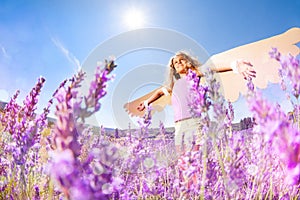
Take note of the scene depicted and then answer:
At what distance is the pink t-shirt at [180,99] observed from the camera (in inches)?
198

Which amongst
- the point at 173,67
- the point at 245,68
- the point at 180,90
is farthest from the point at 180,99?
the point at 245,68

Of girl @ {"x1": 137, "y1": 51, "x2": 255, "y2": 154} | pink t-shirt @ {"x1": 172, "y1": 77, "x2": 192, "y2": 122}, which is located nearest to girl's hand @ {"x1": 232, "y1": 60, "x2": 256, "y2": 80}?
girl @ {"x1": 137, "y1": 51, "x2": 255, "y2": 154}

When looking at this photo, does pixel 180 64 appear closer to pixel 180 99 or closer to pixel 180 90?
pixel 180 90

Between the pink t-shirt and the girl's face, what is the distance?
0.21 meters

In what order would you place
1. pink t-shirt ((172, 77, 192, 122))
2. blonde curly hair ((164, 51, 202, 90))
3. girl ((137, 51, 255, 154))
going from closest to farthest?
girl ((137, 51, 255, 154)) → pink t-shirt ((172, 77, 192, 122)) → blonde curly hair ((164, 51, 202, 90))

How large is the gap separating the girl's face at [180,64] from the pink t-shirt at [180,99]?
0.68ft

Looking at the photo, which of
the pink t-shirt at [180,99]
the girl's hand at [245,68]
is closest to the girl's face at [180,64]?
the pink t-shirt at [180,99]

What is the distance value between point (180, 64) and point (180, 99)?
2.08ft

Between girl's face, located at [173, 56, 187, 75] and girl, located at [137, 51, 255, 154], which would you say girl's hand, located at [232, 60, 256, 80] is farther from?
girl's face, located at [173, 56, 187, 75]

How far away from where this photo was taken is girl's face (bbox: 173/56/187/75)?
201 inches

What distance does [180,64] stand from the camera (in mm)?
5184

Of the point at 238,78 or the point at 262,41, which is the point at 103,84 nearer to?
A: the point at 238,78

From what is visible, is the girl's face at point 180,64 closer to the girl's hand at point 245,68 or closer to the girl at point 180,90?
the girl at point 180,90

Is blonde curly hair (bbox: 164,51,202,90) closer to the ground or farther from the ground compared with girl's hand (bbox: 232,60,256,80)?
farther from the ground
